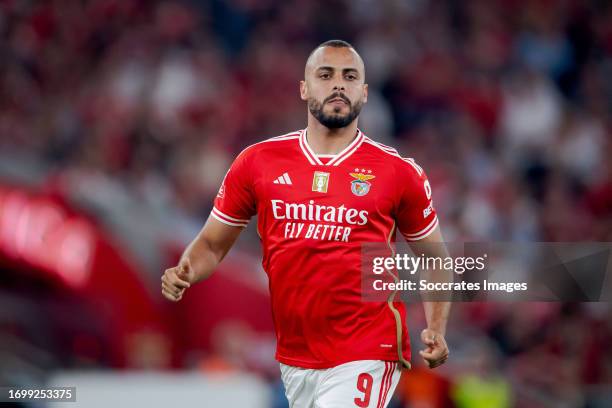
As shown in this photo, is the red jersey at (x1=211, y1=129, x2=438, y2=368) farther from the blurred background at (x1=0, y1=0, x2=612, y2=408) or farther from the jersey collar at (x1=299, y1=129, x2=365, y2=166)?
the blurred background at (x1=0, y1=0, x2=612, y2=408)

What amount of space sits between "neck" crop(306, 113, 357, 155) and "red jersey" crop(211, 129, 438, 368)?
35 mm

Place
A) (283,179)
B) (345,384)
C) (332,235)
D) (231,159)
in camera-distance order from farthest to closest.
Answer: (231,159), (283,179), (332,235), (345,384)

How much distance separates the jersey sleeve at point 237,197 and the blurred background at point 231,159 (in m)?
1.67

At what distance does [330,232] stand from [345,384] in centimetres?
72

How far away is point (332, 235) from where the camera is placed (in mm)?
5508

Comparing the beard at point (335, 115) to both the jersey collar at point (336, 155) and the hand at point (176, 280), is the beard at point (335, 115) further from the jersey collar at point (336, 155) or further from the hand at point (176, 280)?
the hand at point (176, 280)

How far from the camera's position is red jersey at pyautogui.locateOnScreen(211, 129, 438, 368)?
549 centimetres

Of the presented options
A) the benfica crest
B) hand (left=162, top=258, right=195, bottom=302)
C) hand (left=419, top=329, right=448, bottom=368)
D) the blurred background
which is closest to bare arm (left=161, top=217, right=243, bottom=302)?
hand (left=162, top=258, right=195, bottom=302)

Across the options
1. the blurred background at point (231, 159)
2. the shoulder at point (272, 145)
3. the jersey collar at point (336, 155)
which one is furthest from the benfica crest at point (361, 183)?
the blurred background at point (231, 159)

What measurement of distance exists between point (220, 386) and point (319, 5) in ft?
27.3

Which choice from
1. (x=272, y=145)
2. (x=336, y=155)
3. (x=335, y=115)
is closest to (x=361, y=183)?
(x=336, y=155)

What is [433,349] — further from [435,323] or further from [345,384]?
[345,384]

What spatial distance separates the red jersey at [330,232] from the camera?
549 centimetres

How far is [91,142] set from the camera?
41.0 feet
